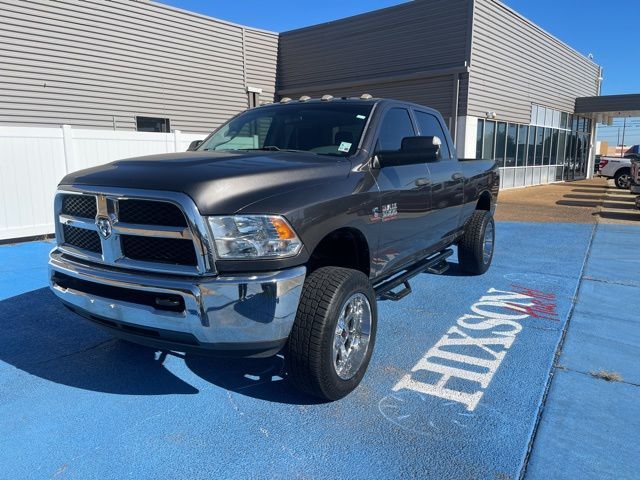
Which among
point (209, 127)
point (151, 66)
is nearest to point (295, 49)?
point (209, 127)

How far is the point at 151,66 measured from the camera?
14234 mm

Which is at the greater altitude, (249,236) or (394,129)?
(394,129)

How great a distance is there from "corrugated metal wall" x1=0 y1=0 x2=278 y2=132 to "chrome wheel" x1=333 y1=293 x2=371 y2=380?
12.2 meters

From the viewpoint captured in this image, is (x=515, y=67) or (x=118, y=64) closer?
(x=118, y=64)

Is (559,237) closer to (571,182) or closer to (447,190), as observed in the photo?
(447,190)

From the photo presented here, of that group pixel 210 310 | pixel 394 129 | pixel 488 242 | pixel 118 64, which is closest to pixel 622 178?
pixel 488 242

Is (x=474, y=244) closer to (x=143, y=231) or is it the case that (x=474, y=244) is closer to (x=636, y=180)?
(x=143, y=231)

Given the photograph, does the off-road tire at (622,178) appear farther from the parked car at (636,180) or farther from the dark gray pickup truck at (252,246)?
the dark gray pickup truck at (252,246)

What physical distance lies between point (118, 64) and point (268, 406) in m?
13.3

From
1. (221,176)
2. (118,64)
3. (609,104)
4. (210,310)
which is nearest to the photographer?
(210,310)

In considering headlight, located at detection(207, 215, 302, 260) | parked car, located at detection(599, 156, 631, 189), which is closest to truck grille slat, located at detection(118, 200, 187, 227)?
headlight, located at detection(207, 215, 302, 260)

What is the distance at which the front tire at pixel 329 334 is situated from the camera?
2707 mm

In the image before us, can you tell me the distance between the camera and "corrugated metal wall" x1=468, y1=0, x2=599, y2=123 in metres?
14.8

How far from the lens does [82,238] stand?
301 cm
